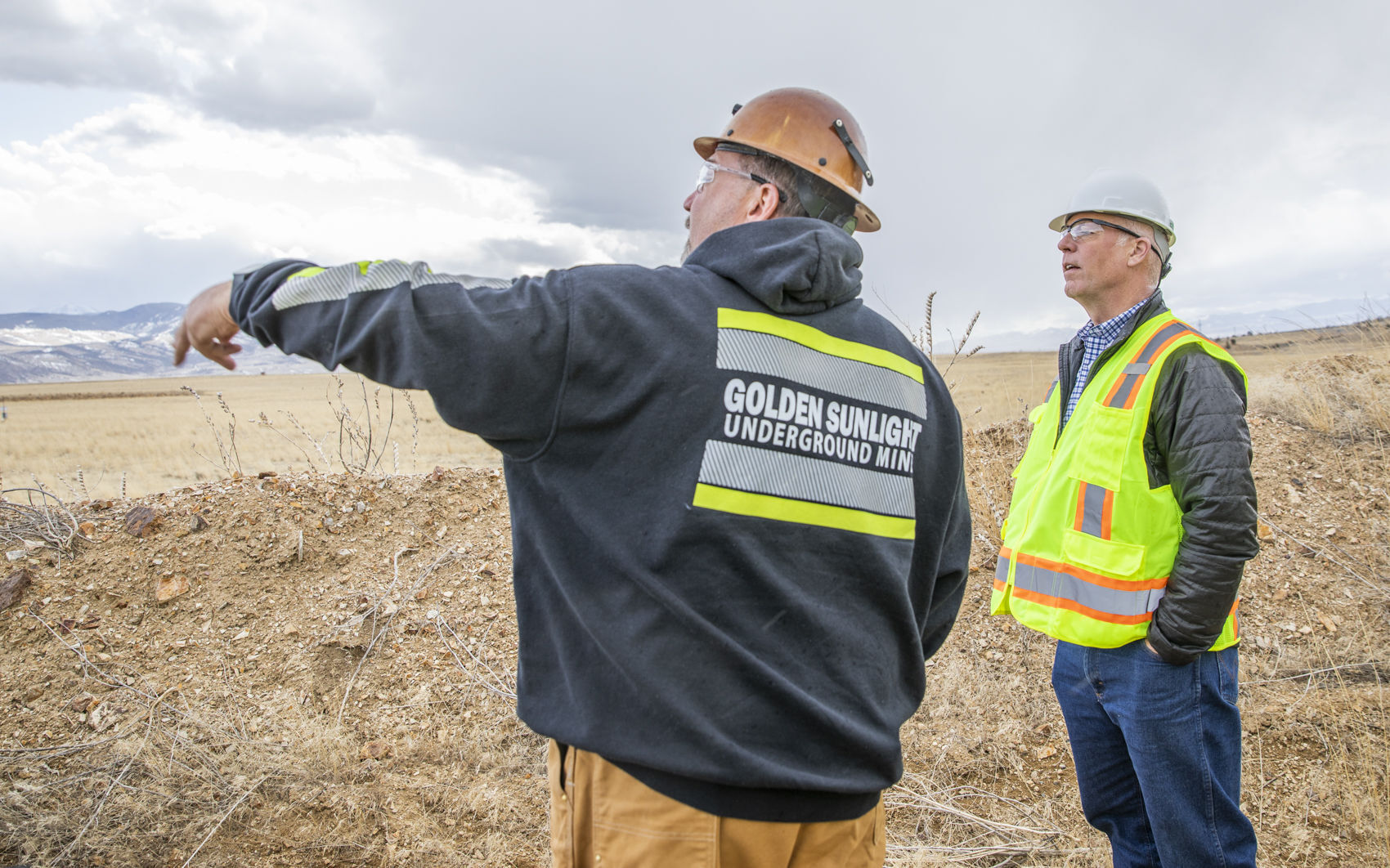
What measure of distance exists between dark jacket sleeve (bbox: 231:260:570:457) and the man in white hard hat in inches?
79.4

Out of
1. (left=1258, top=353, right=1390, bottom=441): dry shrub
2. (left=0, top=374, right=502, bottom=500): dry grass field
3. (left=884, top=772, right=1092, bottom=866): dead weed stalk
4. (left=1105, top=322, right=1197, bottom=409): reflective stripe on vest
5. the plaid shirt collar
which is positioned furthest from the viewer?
(left=0, top=374, right=502, bottom=500): dry grass field

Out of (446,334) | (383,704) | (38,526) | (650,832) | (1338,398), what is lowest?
(383,704)

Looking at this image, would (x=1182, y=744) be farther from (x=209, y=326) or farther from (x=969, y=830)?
(x=209, y=326)

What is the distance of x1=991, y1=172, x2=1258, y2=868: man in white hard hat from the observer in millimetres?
2336

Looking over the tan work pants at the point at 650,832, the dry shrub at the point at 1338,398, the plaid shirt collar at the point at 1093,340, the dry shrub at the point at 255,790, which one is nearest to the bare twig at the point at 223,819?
the dry shrub at the point at 255,790

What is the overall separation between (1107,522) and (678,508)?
1.84m

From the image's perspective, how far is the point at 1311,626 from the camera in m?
5.29

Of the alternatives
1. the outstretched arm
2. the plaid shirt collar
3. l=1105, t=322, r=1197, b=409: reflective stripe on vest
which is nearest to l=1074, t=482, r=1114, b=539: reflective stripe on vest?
l=1105, t=322, r=1197, b=409: reflective stripe on vest

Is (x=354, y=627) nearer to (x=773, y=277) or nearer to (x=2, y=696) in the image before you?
(x=2, y=696)

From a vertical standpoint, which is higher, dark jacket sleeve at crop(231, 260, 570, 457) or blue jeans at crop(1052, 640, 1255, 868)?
dark jacket sleeve at crop(231, 260, 570, 457)

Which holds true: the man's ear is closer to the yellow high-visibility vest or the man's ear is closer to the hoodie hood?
the hoodie hood

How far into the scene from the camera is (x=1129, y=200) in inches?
113

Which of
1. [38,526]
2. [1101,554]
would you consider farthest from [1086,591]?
[38,526]

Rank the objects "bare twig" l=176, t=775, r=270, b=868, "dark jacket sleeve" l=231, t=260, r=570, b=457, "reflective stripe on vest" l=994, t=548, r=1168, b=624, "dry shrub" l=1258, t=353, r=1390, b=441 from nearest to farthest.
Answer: "dark jacket sleeve" l=231, t=260, r=570, b=457, "reflective stripe on vest" l=994, t=548, r=1168, b=624, "bare twig" l=176, t=775, r=270, b=868, "dry shrub" l=1258, t=353, r=1390, b=441
